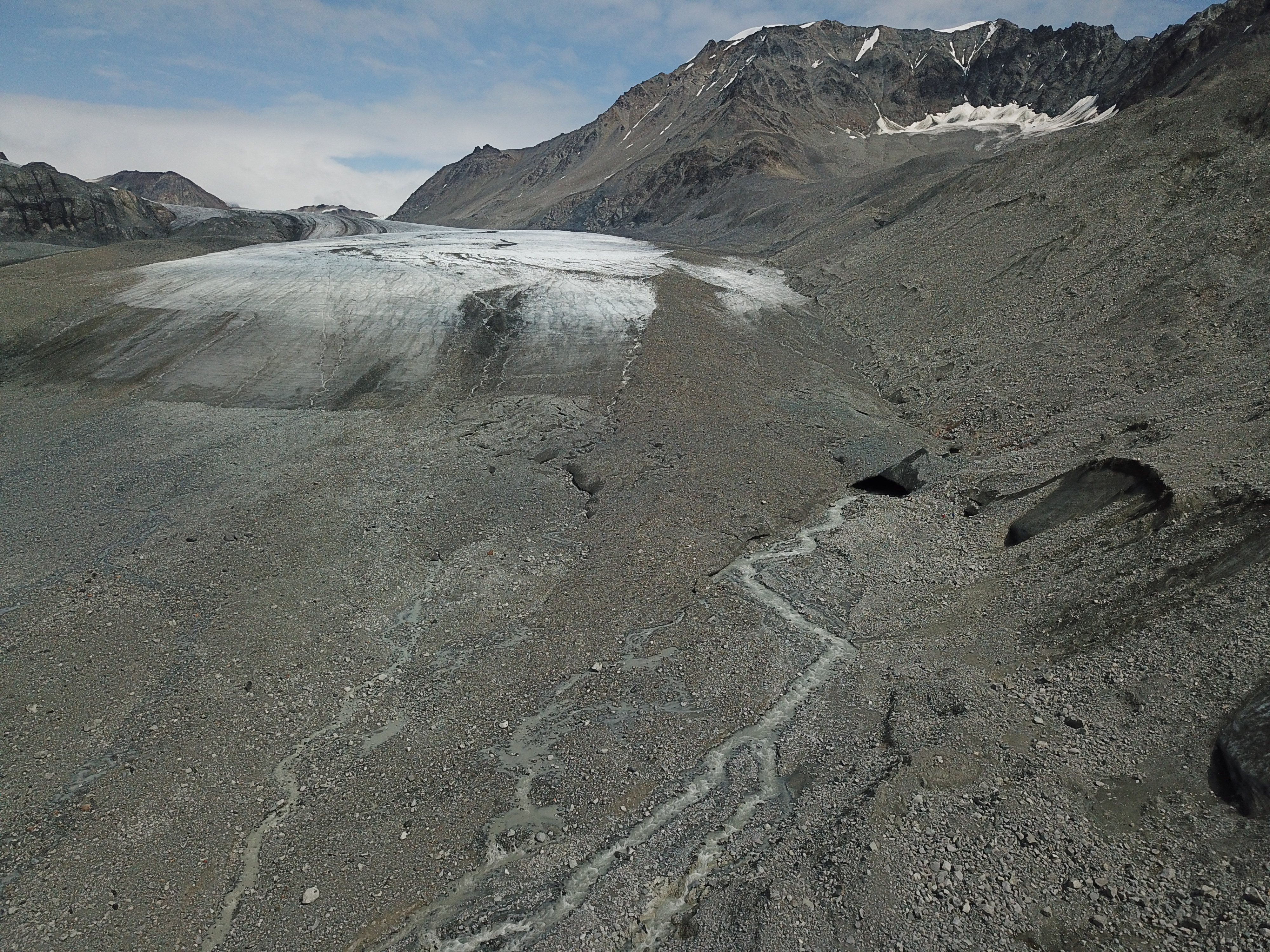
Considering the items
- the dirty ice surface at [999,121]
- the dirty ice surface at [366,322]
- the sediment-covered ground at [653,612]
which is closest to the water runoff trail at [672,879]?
the sediment-covered ground at [653,612]

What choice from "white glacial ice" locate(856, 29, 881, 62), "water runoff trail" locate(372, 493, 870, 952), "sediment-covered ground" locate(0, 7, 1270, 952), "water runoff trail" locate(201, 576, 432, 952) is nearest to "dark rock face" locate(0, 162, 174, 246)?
"sediment-covered ground" locate(0, 7, 1270, 952)

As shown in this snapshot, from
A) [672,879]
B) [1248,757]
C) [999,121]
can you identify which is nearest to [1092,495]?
[1248,757]

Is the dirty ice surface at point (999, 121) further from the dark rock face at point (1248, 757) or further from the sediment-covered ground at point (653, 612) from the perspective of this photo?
the dark rock face at point (1248, 757)

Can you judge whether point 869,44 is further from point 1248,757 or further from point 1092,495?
point 1248,757

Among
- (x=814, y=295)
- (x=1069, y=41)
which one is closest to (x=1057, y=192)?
(x=814, y=295)

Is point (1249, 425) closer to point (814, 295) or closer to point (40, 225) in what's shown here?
point (814, 295)

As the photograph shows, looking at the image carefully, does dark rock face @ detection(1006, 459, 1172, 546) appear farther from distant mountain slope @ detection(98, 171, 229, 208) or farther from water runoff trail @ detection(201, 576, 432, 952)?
distant mountain slope @ detection(98, 171, 229, 208)
